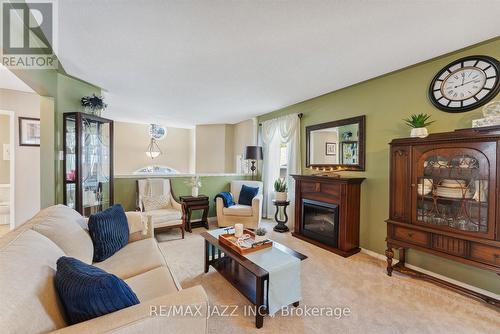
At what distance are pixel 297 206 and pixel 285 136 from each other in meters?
1.42

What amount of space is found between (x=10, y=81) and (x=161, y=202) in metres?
2.64

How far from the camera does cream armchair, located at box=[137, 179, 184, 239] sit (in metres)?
3.38

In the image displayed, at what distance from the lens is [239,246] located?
6.47 ft

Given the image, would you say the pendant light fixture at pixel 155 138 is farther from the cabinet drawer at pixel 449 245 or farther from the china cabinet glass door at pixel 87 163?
the cabinet drawer at pixel 449 245

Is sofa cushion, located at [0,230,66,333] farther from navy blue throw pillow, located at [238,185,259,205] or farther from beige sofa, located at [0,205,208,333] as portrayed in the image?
navy blue throw pillow, located at [238,185,259,205]

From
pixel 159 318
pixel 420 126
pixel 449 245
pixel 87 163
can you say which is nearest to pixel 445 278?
pixel 449 245

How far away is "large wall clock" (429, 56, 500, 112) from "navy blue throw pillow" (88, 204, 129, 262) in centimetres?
345

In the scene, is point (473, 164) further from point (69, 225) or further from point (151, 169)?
point (151, 169)

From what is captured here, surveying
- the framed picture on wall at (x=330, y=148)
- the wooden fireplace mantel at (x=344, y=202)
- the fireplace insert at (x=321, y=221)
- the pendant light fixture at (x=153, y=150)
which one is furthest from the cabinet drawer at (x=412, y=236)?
the pendant light fixture at (x=153, y=150)

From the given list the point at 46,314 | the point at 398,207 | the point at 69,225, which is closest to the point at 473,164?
the point at 398,207

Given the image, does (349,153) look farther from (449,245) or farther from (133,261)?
(133,261)

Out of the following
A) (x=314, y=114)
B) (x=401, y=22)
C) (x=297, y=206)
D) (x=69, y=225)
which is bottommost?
(x=297, y=206)

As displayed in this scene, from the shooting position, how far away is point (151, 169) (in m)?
7.09

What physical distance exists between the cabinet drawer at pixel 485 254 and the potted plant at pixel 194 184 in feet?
12.0
